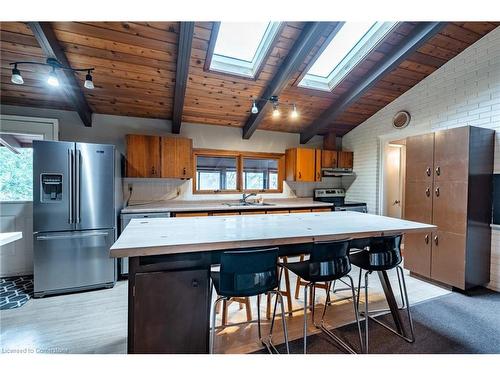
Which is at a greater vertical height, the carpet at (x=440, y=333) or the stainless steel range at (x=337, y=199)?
the stainless steel range at (x=337, y=199)

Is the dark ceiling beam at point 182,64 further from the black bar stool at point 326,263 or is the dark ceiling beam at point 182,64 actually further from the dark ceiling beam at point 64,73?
the black bar stool at point 326,263

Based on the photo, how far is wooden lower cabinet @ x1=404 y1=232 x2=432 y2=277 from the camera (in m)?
3.11

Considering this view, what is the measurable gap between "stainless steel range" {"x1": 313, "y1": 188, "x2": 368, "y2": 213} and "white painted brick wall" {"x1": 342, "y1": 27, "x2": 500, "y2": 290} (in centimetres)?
24

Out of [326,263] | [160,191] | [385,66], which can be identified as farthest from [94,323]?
[385,66]

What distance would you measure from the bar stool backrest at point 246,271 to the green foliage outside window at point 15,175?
354cm

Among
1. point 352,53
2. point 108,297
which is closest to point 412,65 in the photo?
point 352,53

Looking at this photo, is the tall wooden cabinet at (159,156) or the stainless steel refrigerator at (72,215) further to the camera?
the tall wooden cabinet at (159,156)

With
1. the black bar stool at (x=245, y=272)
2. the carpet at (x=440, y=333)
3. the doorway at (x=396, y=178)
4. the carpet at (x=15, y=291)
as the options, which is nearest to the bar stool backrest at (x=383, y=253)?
the carpet at (x=440, y=333)

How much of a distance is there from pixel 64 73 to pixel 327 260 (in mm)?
3545

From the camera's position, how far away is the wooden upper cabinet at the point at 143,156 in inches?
143

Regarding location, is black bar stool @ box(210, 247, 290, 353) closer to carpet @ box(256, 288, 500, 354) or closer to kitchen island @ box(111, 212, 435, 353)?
kitchen island @ box(111, 212, 435, 353)
